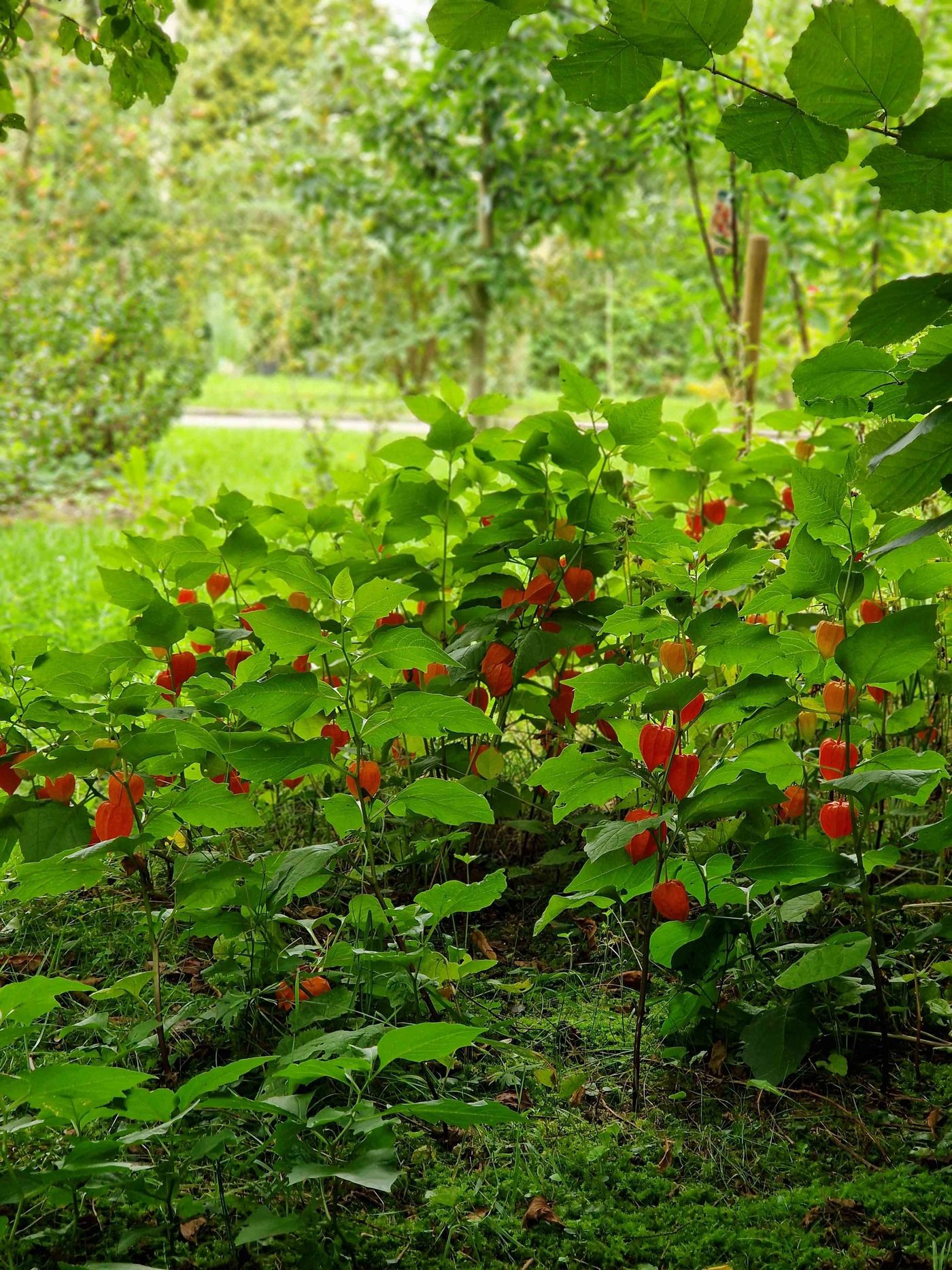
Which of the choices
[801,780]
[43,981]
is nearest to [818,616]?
[801,780]

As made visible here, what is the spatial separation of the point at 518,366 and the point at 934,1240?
43.0ft

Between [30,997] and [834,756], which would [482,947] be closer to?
[834,756]

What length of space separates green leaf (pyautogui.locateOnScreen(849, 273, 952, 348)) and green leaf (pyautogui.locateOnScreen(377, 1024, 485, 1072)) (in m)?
0.74

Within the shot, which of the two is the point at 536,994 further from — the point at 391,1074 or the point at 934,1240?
the point at 934,1240

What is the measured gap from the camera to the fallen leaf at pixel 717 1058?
1404 mm

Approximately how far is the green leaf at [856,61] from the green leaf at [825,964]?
33.4 inches

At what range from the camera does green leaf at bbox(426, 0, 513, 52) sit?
0.97 meters

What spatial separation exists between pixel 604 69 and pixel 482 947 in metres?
1.24

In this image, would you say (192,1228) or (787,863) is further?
(787,863)

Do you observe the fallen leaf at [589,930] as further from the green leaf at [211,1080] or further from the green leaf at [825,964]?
the green leaf at [211,1080]

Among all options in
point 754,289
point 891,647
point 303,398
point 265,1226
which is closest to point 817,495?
point 891,647

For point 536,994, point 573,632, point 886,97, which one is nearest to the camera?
point 886,97

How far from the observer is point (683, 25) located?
0.95m

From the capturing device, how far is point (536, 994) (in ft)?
5.25
